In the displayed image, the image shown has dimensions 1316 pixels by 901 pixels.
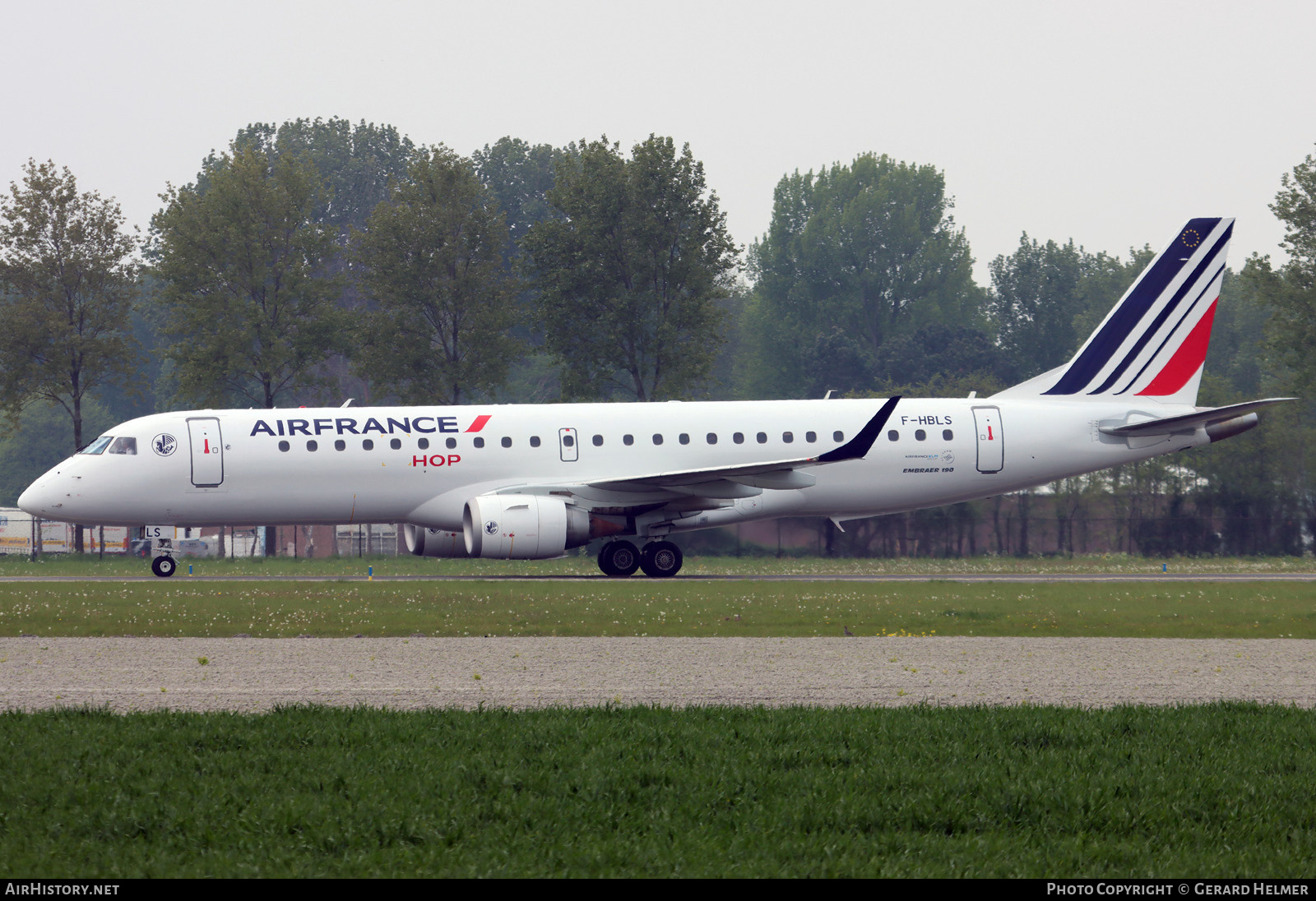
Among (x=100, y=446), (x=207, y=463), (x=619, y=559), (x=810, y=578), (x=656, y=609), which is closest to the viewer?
(x=656, y=609)

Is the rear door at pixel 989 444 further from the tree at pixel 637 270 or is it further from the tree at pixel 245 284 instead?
the tree at pixel 245 284

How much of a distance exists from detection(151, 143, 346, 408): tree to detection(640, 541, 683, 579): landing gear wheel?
20233 millimetres

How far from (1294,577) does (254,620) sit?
21411 mm

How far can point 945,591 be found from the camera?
23.0 metres

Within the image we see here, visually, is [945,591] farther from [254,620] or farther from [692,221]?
[692,221]

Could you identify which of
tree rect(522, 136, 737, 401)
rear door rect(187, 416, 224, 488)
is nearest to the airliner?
rear door rect(187, 416, 224, 488)

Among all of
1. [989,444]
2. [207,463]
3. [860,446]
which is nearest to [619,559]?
[860,446]

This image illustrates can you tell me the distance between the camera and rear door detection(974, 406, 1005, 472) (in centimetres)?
3033

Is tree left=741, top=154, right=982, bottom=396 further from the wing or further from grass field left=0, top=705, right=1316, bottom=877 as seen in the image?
grass field left=0, top=705, right=1316, bottom=877

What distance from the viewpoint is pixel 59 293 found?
43906mm

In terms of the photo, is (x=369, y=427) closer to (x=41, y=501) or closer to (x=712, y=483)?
(x=41, y=501)

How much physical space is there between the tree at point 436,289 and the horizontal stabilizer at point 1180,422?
22507mm

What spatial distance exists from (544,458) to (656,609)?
399 inches

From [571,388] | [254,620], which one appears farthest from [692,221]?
[254,620]
